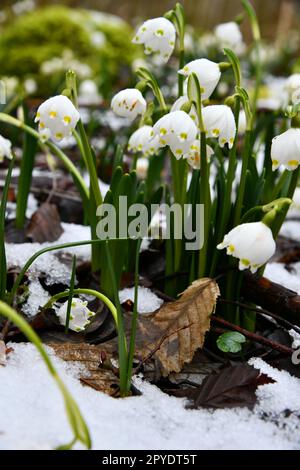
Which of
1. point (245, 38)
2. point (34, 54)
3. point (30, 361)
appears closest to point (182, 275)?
point (30, 361)

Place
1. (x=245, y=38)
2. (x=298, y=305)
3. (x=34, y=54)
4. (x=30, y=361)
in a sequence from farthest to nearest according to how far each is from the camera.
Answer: (x=245, y=38), (x=34, y=54), (x=298, y=305), (x=30, y=361)

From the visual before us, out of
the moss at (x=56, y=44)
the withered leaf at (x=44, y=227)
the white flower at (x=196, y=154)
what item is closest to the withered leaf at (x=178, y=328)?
the white flower at (x=196, y=154)

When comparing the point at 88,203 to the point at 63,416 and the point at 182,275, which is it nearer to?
the point at 182,275

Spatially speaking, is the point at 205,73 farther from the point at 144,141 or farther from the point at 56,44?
the point at 56,44

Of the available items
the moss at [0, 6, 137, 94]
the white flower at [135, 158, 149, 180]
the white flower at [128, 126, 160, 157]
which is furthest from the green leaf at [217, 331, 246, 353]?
the moss at [0, 6, 137, 94]
